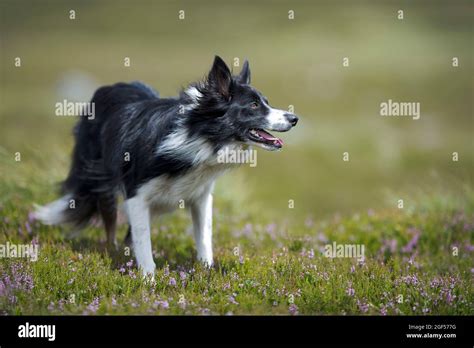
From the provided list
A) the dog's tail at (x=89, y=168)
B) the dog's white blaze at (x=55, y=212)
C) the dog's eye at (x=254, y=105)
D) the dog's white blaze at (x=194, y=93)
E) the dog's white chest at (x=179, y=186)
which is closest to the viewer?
the dog's eye at (x=254, y=105)

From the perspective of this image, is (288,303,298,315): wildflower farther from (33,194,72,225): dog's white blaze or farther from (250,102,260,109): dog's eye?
(33,194,72,225): dog's white blaze

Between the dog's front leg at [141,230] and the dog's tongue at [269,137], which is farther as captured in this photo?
the dog's front leg at [141,230]

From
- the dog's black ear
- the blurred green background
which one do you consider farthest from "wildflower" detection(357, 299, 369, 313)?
the blurred green background

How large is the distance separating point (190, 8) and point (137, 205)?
41247 mm

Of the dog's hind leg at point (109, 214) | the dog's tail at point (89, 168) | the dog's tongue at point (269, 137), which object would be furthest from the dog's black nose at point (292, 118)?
the dog's hind leg at point (109, 214)

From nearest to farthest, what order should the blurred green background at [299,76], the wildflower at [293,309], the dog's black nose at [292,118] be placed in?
the wildflower at [293,309]
the dog's black nose at [292,118]
the blurred green background at [299,76]

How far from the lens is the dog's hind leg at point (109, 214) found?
29.4 feet

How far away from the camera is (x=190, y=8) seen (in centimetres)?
4728

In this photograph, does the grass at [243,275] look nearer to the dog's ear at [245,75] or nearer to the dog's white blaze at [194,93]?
the dog's white blaze at [194,93]

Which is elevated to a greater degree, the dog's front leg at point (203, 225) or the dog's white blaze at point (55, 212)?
the dog's white blaze at point (55, 212)

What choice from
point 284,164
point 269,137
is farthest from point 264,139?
point 284,164

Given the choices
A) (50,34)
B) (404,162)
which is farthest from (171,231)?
(50,34)

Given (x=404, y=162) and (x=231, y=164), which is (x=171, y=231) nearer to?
(x=231, y=164)

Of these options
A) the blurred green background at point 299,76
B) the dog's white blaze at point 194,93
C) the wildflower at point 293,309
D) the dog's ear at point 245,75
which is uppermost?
the blurred green background at point 299,76
